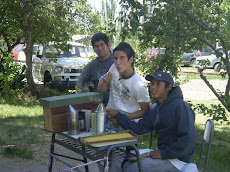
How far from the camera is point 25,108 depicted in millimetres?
9094

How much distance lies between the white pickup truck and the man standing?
24.2ft

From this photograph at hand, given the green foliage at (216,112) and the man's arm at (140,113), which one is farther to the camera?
the green foliage at (216,112)

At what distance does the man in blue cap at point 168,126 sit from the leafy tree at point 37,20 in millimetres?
7361

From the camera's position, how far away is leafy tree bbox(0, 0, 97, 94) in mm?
9984

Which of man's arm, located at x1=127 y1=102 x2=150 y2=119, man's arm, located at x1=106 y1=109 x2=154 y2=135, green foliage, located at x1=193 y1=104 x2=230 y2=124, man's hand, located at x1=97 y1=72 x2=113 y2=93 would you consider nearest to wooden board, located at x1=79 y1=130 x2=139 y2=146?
man's arm, located at x1=106 y1=109 x2=154 y2=135

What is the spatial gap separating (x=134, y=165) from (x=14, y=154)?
10.1 feet

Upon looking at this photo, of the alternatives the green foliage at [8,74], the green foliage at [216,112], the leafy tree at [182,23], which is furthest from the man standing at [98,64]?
the green foliage at [8,74]

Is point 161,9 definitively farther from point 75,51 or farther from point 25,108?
point 75,51

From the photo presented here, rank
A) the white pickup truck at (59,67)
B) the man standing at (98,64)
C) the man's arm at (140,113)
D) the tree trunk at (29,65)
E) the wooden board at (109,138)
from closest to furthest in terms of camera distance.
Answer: the wooden board at (109,138) < the man's arm at (140,113) < the man standing at (98,64) < the tree trunk at (29,65) < the white pickup truck at (59,67)

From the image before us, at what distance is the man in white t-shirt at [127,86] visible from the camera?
318 centimetres

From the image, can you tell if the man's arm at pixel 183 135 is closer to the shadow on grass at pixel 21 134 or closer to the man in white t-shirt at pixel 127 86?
the man in white t-shirt at pixel 127 86

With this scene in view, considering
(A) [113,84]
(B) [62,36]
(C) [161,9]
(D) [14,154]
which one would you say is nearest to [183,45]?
(C) [161,9]

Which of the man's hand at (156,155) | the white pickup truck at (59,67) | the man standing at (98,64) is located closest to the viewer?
the man's hand at (156,155)

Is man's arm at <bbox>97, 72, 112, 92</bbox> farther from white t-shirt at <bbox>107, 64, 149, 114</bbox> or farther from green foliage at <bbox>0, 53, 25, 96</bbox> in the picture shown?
green foliage at <bbox>0, 53, 25, 96</bbox>
